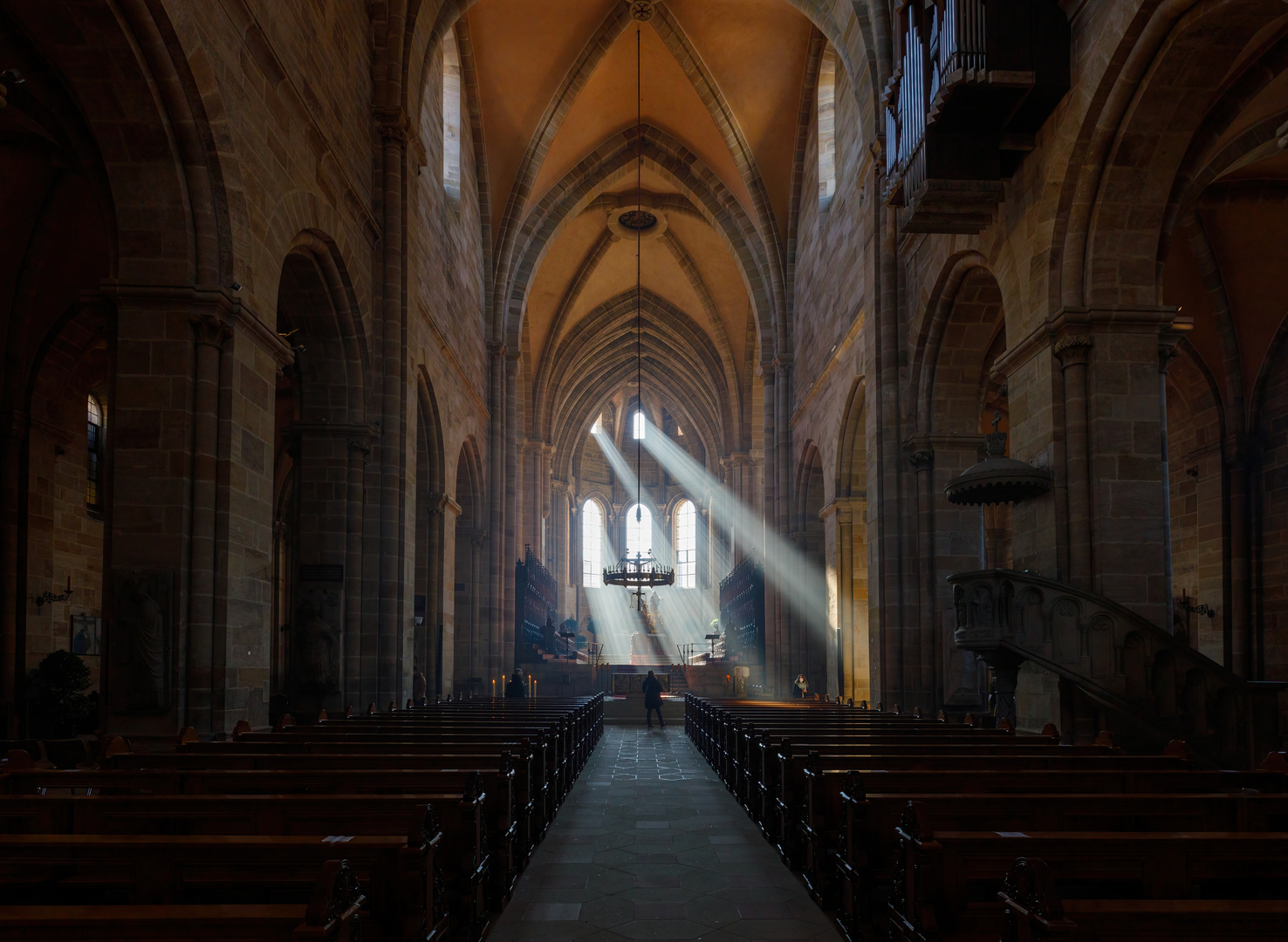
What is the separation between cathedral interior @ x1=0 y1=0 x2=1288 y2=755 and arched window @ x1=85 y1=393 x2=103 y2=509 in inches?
3.0

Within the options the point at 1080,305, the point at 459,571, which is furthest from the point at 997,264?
the point at 459,571

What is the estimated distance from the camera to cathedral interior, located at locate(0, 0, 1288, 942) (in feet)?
14.9

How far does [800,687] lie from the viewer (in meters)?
22.4

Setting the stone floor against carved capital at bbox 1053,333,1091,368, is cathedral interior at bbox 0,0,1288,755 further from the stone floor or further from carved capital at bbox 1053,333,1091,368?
the stone floor

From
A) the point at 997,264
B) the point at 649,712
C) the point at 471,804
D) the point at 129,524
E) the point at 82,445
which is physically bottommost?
the point at 649,712

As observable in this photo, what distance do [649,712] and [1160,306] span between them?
14.3 metres

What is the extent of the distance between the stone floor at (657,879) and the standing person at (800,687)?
11.8 metres

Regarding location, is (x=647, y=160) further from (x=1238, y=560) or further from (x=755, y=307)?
(x=1238, y=560)

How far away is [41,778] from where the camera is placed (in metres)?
5.25

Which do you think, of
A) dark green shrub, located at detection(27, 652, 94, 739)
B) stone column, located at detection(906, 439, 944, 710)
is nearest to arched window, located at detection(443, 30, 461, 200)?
stone column, located at detection(906, 439, 944, 710)

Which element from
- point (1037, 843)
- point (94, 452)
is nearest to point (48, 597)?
point (94, 452)

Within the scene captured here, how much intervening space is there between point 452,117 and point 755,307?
29.2 feet

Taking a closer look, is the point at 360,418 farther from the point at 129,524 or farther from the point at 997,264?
the point at 997,264

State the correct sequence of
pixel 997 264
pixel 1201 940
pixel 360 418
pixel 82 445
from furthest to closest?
pixel 82 445 < pixel 360 418 < pixel 997 264 < pixel 1201 940
